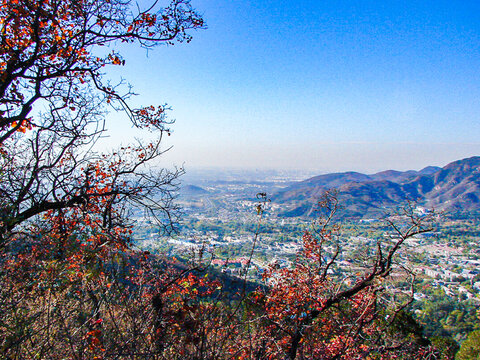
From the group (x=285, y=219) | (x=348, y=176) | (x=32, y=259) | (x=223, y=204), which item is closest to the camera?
(x=32, y=259)

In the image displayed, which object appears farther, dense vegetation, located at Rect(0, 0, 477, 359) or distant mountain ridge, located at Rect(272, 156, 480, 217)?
distant mountain ridge, located at Rect(272, 156, 480, 217)

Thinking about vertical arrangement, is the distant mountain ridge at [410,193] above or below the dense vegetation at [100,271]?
below

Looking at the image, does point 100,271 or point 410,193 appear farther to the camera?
point 410,193

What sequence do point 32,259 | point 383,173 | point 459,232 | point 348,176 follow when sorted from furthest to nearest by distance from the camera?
1. point 383,173
2. point 348,176
3. point 459,232
4. point 32,259

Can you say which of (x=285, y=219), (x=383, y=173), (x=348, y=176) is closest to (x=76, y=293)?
(x=285, y=219)

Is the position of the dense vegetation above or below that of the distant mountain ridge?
above

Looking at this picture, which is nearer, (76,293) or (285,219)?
(76,293)

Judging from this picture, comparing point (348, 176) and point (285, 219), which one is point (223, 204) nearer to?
point (285, 219)

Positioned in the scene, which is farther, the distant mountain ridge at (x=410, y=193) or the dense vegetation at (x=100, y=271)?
the distant mountain ridge at (x=410, y=193)

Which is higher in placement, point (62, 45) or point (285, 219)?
point (62, 45)

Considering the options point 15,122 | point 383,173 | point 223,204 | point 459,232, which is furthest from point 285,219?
point 383,173

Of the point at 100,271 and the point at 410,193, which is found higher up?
the point at 100,271
